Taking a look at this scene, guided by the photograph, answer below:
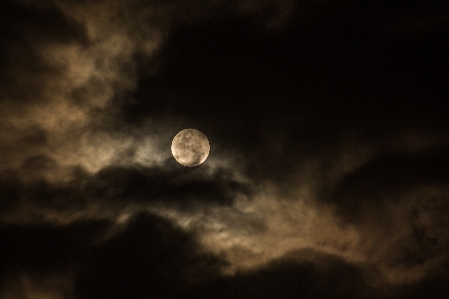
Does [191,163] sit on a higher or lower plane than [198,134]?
lower

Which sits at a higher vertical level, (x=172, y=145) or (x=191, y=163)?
(x=172, y=145)

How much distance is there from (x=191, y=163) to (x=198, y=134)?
237 cm

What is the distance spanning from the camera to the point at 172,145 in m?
13.4

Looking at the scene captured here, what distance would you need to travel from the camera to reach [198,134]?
1362 centimetres

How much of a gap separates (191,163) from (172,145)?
6.91ft

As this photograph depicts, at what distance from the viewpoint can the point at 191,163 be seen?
13039 millimetres

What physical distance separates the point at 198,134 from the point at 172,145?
86.3 inches
